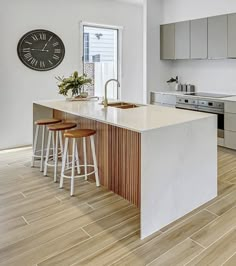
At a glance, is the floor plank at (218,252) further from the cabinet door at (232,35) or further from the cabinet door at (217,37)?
the cabinet door at (217,37)

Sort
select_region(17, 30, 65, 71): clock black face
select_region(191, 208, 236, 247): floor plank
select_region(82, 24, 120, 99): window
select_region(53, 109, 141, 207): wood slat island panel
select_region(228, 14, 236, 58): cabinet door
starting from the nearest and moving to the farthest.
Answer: select_region(191, 208, 236, 247): floor plank
select_region(53, 109, 141, 207): wood slat island panel
select_region(228, 14, 236, 58): cabinet door
select_region(17, 30, 65, 71): clock black face
select_region(82, 24, 120, 99): window

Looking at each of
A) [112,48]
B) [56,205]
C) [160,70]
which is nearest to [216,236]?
[56,205]

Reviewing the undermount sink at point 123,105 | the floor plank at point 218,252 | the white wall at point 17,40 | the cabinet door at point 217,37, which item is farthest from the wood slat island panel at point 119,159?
the cabinet door at point 217,37

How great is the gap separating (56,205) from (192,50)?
158 inches

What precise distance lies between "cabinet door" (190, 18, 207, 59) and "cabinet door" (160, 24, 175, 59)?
1.54 feet

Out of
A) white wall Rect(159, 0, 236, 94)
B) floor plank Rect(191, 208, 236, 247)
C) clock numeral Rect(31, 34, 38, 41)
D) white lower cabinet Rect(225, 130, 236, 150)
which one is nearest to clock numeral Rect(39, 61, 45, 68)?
clock numeral Rect(31, 34, 38, 41)

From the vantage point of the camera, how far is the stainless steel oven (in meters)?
4.87

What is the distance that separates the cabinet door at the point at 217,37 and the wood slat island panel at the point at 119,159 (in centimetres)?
284

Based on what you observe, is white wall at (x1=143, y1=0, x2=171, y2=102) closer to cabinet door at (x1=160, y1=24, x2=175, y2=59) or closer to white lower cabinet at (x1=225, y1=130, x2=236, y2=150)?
cabinet door at (x1=160, y1=24, x2=175, y2=59)

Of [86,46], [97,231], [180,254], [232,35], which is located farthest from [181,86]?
[180,254]

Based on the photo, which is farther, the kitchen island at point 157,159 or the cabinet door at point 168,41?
the cabinet door at point 168,41

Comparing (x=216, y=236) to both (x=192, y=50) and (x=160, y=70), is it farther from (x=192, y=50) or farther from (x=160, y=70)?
(x=160, y=70)

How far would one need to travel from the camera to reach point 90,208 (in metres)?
2.91

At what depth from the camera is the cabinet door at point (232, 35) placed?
4848 mm
